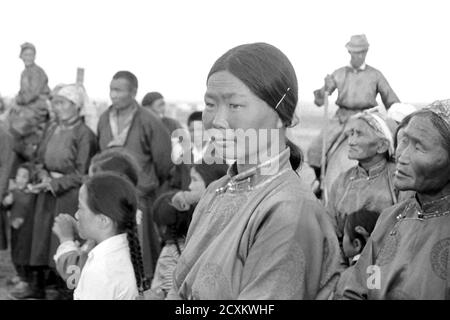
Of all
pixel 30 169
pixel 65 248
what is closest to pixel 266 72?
pixel 65 248

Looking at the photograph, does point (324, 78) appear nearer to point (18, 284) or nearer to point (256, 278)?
point (18, 284)

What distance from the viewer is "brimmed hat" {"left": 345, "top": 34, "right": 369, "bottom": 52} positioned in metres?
7.28

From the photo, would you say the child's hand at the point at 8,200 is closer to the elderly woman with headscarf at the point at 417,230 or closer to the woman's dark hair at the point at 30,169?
the woman's dark hair at the point at 30,169

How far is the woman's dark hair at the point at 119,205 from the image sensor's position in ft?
11.4

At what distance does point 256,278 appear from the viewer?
199 cm

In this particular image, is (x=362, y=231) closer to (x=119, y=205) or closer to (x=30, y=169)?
(x=119, y=205)

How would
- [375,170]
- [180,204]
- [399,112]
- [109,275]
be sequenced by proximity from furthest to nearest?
[399,112], [375,170], [180,204], [109,275]

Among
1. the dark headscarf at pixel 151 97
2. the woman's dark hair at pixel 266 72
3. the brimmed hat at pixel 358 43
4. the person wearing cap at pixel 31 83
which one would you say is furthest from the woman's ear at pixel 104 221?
the person wearing cap at pixel 31 83

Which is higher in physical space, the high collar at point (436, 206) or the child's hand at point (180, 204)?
the high collar at point (436, 206)

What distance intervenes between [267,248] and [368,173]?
282cm

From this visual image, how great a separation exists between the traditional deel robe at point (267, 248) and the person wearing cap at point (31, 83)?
8.74 metres

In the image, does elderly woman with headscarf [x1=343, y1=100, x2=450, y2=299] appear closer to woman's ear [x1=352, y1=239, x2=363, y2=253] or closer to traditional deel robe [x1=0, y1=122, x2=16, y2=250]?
woman's ear [x1=352, y1=239, x2=363, y2=253]

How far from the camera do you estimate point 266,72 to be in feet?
7.09
